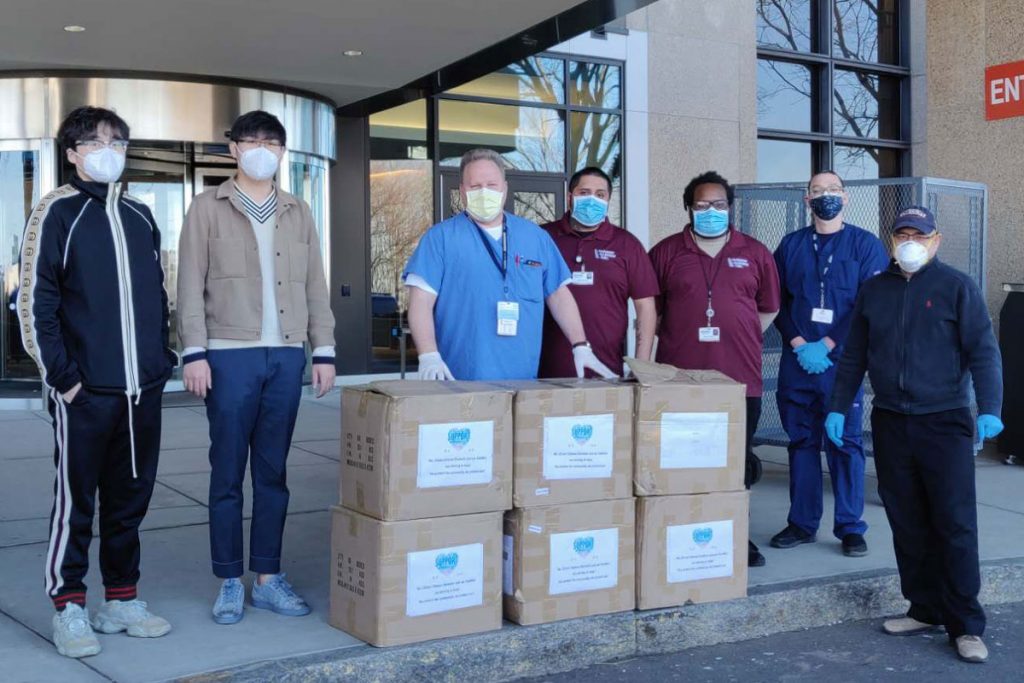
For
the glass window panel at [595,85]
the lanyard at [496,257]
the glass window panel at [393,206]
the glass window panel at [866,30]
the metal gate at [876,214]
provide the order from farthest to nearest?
the glass window panel at [866,30] < the glass window panel at [595,85] < the glass window panel at [393,206] < the metal gate at [876,214] < the lanyard at [496,257]

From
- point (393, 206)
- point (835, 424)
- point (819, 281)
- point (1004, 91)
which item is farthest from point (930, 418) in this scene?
point (393, 206)

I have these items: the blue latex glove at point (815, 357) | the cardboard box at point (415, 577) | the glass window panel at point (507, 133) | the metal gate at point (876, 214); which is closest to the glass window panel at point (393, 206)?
the glass window panel at point (507, 133)

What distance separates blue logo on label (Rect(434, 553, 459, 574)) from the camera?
13.6ft

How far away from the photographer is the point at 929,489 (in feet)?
15.3

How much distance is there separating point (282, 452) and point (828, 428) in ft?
7.91

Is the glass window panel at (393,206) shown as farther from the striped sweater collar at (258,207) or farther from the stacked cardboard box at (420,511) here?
the stacked cardboard box at (420,511)

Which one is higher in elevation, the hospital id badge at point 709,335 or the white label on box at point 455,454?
the hospital id badge at point 709,335

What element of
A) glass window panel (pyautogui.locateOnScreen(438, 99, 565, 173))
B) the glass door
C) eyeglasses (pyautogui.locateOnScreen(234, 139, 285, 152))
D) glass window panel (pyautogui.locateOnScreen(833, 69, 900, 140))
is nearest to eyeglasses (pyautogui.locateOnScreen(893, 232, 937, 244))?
eyeglasses (pyautogui.locateOnScreen(234, 139, 285, 152))

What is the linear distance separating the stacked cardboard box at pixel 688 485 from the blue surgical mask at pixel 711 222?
971 millimetres

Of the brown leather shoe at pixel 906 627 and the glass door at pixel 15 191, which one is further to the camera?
the glass door at pixel 15 191

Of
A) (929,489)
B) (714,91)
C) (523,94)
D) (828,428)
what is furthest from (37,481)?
(714,91)

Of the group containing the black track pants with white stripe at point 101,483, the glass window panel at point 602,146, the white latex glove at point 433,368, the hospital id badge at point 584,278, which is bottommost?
the black track pants with white stripe at point 101,483

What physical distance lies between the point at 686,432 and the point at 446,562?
113 centimetres

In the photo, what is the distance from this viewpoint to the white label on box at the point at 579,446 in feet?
14.3
